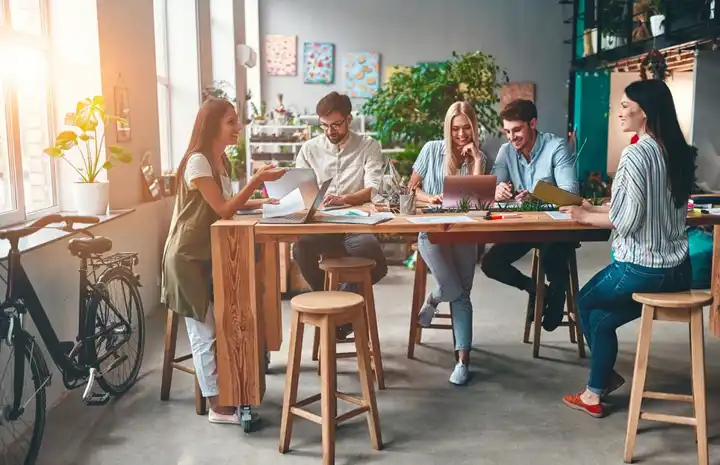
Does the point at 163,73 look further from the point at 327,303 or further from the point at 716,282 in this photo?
the point at 716,282

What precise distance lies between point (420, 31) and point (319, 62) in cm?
153

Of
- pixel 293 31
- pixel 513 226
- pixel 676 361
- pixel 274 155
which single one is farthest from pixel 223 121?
pixel 293 31

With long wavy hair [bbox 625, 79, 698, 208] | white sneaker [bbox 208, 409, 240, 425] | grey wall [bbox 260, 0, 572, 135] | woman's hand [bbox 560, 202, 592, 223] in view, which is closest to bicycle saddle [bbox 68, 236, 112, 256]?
white sneaker [bbox 208, 409, 240, 425]

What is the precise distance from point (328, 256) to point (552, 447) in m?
1.52

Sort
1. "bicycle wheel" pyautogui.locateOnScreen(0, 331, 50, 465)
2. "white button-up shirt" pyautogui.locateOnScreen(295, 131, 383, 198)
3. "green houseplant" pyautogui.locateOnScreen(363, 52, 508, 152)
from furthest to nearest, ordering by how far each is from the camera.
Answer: "green houseplant" pyautogui.locateOnScreen(363, 52, 508, 152) → "white button-up shirt" pyautogui.locateOnScreen(295, 131, 383, 198) → "bicycle wheel" pyautogui.locateOnScreen(0, 331, 50, 465)

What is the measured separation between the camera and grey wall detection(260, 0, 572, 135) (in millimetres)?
9883

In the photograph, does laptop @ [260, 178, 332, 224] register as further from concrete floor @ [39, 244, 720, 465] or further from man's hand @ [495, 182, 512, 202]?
man's hand @ [495, 182, 512, 202]

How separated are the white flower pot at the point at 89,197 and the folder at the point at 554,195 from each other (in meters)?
2.30

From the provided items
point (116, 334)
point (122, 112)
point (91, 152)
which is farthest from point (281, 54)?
point (116, 334)

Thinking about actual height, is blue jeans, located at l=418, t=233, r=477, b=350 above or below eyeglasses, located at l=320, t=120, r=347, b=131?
below

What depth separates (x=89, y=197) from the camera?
12.2 feet

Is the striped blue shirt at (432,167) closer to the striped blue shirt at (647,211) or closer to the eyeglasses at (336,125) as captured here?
the eyeglasses at (336,125)

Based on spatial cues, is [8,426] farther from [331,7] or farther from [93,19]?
[331,7]

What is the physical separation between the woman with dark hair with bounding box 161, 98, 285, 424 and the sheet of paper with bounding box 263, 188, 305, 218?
109mm
